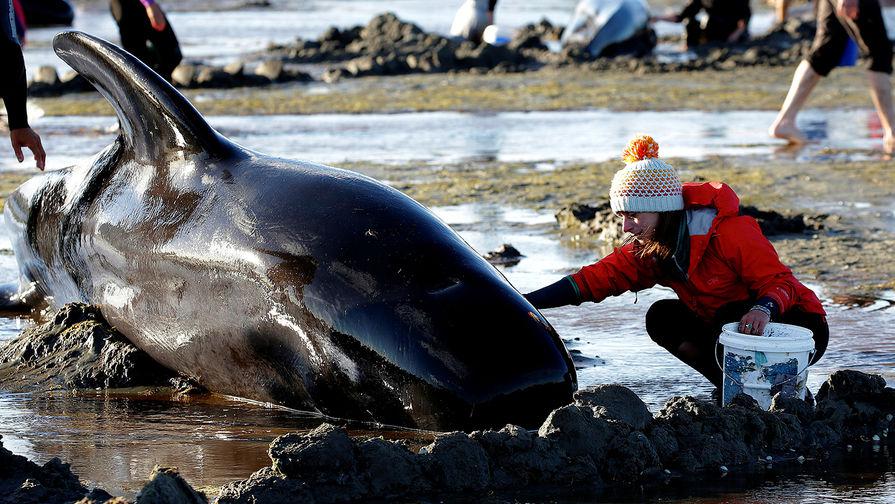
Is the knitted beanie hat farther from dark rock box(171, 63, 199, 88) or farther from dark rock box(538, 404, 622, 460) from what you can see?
dark rock box(171, 63, 199, 88)

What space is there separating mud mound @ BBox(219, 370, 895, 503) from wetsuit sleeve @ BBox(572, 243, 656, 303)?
102cm

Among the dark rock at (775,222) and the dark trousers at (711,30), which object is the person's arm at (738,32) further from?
the dark rock at (775,222)

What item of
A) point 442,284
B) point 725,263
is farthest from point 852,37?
point 442,284

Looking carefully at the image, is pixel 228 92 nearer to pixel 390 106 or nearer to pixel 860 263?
pixel 390 106

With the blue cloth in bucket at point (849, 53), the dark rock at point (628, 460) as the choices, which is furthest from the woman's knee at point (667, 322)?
the blue cloth in bucket at point (849, 53)

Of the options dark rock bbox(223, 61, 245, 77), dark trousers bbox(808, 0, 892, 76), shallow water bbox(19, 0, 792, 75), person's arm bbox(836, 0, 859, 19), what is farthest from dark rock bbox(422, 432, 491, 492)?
shallow water bbox(19, 0, 792, 75)

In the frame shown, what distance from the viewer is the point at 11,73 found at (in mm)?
7543

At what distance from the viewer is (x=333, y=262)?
19.2 feet

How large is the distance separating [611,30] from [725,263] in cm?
1832

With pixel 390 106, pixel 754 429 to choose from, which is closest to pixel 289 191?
pixel 754 429

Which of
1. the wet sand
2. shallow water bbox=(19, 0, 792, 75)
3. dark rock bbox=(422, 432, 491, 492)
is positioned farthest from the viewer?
shallow water bbox=(19, 0, 792, 75)

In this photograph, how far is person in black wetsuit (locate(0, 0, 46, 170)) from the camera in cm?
751

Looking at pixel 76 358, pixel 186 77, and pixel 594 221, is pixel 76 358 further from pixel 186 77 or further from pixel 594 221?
pixel 186 77

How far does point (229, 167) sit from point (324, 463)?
2.26 metres
